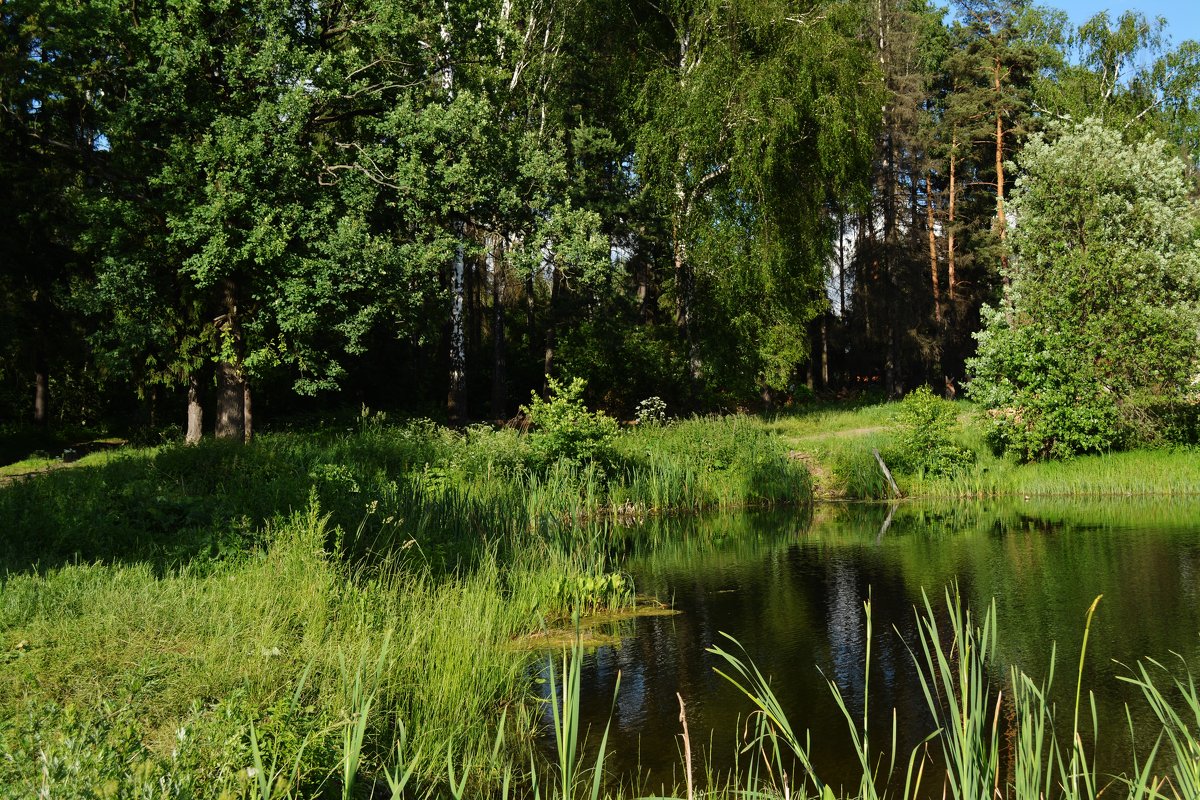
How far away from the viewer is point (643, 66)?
2556 cm

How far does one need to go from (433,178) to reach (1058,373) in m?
12.8

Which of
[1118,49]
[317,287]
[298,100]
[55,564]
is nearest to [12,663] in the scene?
[55,564]

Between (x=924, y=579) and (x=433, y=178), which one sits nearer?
(x=924, y=579)

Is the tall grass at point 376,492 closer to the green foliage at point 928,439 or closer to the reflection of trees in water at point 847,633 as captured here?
the green foliage at point 928,439

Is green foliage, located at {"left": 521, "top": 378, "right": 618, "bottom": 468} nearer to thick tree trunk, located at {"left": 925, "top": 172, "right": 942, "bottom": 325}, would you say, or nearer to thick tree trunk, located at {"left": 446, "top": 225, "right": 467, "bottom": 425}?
thick tree trunk, located at {"left": 446, "top": 225, "right": 467, "bottom": 425}

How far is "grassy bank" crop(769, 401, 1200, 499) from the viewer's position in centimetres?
1791

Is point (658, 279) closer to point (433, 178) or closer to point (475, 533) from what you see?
point (433, 178)

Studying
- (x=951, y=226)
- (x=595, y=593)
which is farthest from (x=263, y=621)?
(x=951, y=226)

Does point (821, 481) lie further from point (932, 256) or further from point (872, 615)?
point (932, 256)

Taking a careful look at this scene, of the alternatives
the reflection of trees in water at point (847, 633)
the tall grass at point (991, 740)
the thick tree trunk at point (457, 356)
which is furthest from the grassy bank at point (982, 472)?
the tall grass at point (991, 740)

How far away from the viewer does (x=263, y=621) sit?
629cm

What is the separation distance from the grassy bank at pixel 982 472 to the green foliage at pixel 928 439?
52 mm

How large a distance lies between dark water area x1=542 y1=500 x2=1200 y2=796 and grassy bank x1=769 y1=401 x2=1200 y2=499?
1.52 meters

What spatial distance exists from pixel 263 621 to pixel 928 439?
1532cm
